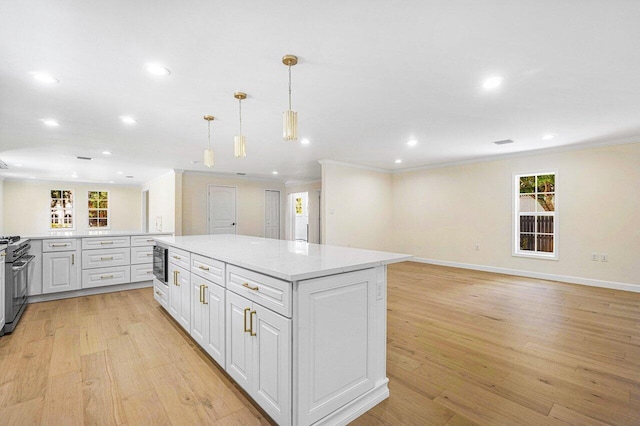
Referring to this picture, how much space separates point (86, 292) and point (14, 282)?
57.7 inches

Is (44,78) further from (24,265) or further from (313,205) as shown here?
(313,205)

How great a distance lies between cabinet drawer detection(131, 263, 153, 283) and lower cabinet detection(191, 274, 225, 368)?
2810 millimetres

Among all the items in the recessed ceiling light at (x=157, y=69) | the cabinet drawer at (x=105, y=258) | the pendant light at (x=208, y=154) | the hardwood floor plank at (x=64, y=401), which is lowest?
the hardwood floor plank at (x=64, y=401)

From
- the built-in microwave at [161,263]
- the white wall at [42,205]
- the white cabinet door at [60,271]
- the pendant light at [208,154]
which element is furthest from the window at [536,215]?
the white wall at [42,205]

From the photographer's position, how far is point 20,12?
1630mm

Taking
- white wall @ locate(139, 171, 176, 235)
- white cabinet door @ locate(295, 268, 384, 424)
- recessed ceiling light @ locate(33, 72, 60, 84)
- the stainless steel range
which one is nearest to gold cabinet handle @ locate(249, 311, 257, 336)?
white cabinet door @ locate(295, 268, 384, 424)

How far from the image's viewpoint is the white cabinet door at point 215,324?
83.9 inches

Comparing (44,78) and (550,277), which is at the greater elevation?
(44,78)

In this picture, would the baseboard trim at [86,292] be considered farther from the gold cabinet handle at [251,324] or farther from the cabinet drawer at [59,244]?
the gold cabinet handle at [251,324]

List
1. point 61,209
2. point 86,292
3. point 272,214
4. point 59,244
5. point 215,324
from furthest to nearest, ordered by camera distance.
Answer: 1. point 272,214
2. point 61,209
3. point 86,292
4. point 59,244
5. point 215,324

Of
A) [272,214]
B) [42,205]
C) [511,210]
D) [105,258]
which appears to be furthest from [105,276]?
[511,210]

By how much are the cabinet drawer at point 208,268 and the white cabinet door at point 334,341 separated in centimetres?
89

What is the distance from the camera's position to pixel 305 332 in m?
1.52

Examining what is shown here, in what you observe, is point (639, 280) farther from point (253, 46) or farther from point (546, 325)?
point (253, 46)
